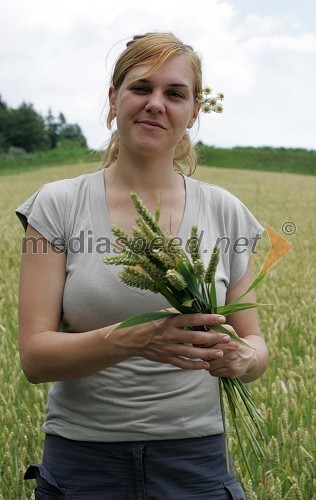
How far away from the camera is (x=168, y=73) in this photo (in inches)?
77.9

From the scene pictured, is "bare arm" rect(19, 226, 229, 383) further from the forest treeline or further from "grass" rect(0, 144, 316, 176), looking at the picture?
the forest treeline

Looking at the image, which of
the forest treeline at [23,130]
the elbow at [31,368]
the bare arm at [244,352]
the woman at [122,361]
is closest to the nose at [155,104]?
the woman at [122,361]

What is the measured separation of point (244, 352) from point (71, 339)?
0.41 m

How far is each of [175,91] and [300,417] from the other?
1500mm

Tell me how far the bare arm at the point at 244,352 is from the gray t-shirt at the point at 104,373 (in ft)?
0.32

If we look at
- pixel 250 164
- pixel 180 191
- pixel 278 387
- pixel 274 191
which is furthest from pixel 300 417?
pixel 250 164

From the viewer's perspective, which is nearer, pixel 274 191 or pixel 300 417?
pixel 300 417

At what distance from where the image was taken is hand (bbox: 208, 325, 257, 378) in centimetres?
173

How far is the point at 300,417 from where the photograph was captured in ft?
9.64

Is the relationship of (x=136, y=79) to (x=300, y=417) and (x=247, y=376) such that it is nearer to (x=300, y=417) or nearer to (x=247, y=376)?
(x=247, y=376)

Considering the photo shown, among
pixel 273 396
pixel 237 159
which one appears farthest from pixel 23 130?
pixel 273 396

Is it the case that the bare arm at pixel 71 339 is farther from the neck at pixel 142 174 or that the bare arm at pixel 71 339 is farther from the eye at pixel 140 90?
the eye at pixel 140 90

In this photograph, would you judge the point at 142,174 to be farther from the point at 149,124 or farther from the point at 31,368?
the point at 31,368

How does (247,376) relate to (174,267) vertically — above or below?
below
